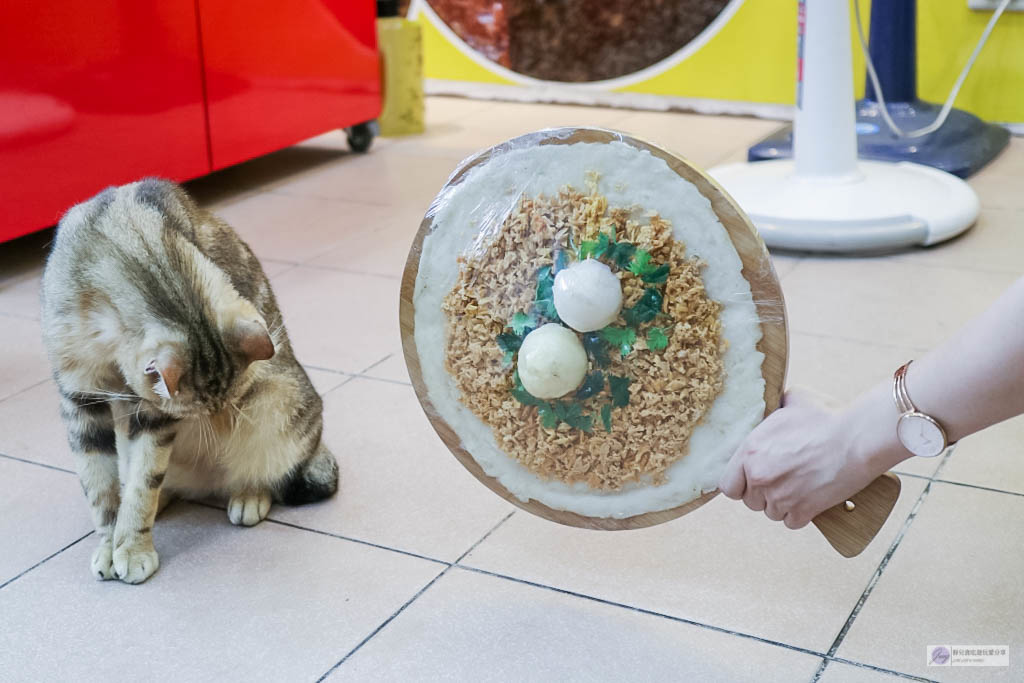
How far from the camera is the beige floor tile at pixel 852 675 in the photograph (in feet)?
4.02

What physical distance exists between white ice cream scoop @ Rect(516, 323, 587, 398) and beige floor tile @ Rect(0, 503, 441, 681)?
1.41ft

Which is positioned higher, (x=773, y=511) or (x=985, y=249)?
(x=773, y=511)

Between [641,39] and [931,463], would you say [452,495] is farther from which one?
[641,39]

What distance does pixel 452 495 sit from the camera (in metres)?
1.65

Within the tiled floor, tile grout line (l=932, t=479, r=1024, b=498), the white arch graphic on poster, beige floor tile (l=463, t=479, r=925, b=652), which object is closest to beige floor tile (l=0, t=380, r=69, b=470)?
the tiled floor

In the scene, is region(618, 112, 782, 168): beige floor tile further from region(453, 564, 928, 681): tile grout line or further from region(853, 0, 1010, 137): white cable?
Answer: region(453, 564, 928, 681): tile grout line

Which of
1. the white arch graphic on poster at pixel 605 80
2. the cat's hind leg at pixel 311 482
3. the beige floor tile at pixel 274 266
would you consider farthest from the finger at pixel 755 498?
the white arch graphic on poster at pixel 605 80

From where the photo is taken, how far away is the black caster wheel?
3682 millimetres

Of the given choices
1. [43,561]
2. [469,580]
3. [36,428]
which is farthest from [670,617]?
[36,428]

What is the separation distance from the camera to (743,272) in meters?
1.09

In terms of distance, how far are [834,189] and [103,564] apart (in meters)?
1.95

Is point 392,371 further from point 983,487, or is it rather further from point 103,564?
point 983,487

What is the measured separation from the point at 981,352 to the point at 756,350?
0.24 metres

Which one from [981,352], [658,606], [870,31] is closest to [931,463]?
[658,606]
